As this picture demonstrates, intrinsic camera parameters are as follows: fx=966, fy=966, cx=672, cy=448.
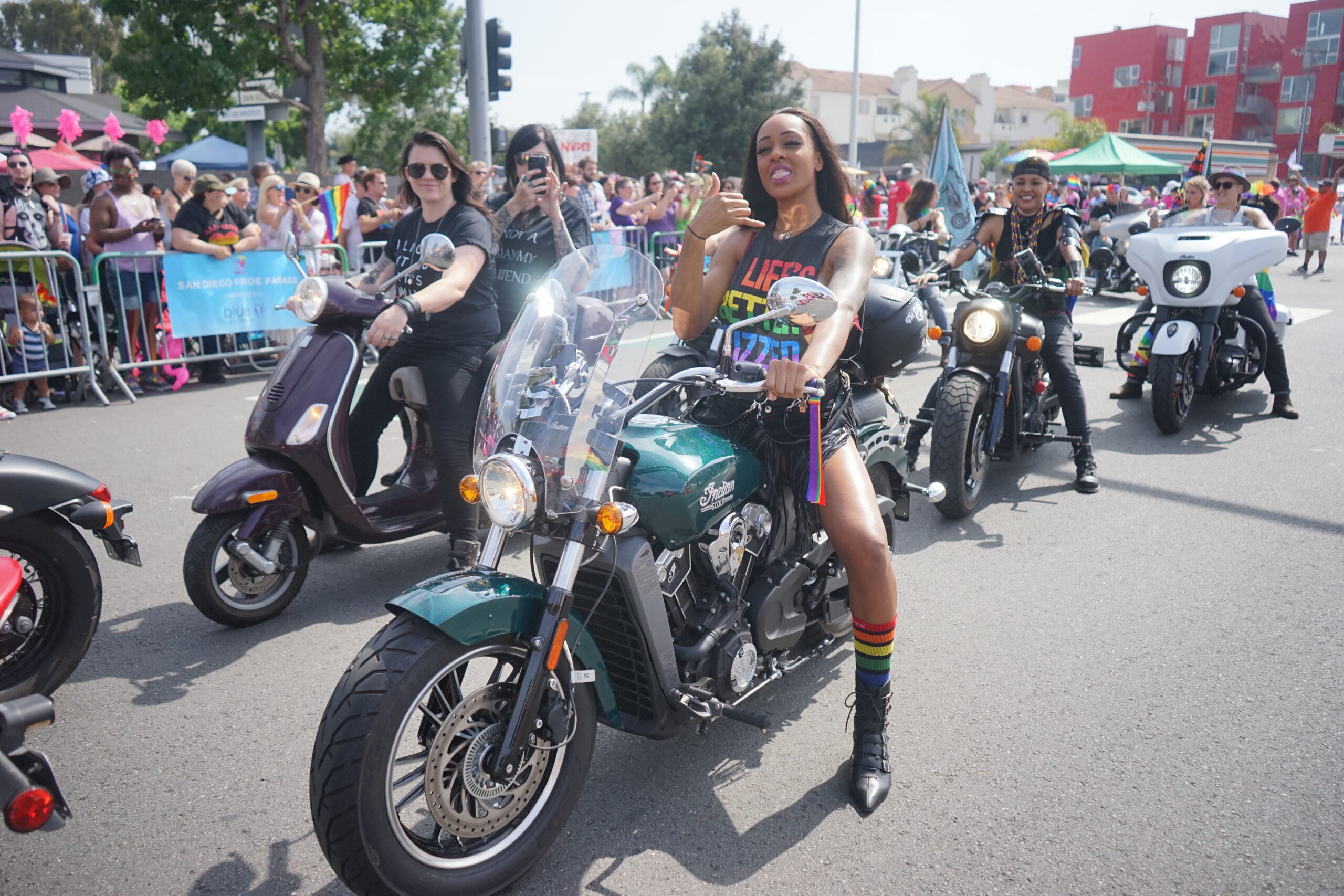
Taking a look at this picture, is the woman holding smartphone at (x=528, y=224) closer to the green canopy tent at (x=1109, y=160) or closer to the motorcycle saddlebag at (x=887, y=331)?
the motorcycle saddlebag at (x=887, y=331)

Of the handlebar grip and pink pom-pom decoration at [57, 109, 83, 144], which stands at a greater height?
pink pom-pom decoration at [57, 109, 83, 144]

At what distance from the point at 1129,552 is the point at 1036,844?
2614 mm

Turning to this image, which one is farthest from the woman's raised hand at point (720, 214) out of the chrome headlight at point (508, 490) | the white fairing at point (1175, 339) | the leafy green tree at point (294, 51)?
the leafy green tree at point (294, 51)

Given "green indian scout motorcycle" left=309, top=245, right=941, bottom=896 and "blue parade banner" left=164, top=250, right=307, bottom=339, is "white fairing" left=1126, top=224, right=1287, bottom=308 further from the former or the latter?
"blue parade banner" left=164, top=250, right=307, bottom=339

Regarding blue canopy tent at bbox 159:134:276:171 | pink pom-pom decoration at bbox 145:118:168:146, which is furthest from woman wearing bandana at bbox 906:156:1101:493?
blue canopy tent at bbox 159:134:276:171

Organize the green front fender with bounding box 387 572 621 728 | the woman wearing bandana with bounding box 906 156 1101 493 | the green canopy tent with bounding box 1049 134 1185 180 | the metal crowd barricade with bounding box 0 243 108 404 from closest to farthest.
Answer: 1. the green front fender with bounding box 387 572 621 728
2. the woman wearing bandana with bounding box 906 156 1101 493
3. the metal crowd barricade with bounding box 0 243 108 404
4. the green canopy tent with bounding box 1049 134 1185 180

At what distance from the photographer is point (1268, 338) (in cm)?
734

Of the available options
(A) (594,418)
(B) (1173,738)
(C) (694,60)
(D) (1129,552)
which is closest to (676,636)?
(A) (594,418)

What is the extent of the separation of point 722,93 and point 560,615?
1971 inches

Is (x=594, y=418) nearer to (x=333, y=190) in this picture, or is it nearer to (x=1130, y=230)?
(x=333, y=190)

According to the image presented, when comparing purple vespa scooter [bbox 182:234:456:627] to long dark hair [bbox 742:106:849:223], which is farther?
purple vespa scooter [bbox 182:234:456:627]

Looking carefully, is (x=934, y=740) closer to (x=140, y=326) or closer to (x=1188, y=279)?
(x=1188, y=279)

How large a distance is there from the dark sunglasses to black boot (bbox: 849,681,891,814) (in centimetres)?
288

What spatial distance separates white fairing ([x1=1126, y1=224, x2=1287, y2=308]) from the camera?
689cm
